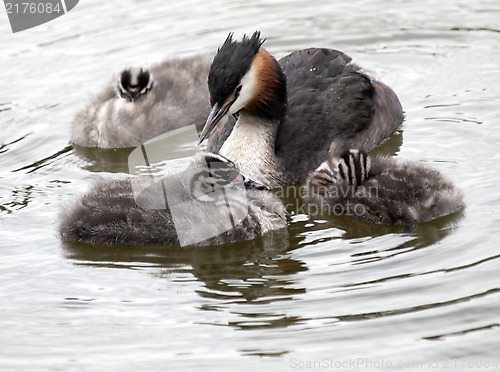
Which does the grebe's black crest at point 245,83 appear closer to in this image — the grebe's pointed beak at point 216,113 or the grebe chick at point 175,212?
the grebe's pointed beak at point 216,113

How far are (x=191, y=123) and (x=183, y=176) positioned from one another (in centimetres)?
265

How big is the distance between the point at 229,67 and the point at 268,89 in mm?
455

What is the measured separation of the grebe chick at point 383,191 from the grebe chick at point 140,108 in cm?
236

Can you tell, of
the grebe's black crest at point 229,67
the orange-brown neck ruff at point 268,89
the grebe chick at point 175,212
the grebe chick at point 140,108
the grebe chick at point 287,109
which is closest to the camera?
the grebe chick at point 175,212

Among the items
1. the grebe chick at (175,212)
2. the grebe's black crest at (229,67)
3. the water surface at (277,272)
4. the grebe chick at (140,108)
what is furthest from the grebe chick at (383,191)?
the grebe chick at (140,108)

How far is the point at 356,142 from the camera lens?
8.74 m

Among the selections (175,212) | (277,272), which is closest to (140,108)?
(175,212)

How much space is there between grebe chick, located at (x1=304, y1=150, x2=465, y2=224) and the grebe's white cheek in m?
0.91

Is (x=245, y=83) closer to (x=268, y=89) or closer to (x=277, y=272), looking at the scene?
(x=268, y=89)

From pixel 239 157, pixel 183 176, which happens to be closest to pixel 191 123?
pixel 239 157

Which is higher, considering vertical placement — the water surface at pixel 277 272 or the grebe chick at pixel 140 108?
the grebe chick at pixel 140 108

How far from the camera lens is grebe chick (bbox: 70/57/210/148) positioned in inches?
378

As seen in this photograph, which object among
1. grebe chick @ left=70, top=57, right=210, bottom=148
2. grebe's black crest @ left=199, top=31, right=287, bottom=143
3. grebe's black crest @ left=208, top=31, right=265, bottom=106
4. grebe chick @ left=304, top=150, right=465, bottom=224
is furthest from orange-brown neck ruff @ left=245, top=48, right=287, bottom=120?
grebe chick @ left=70, top=57, right=210, bottom=148

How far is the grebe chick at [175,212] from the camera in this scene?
7.21m
